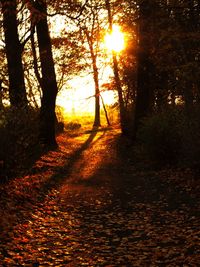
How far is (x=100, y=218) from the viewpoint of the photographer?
32.3 ft

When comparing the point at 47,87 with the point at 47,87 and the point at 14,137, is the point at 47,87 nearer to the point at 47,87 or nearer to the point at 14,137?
the point at 47,87

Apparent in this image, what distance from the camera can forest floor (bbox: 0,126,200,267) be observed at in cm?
724

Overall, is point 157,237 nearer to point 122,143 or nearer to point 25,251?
point 25,251

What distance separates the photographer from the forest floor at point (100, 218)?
7238 mm

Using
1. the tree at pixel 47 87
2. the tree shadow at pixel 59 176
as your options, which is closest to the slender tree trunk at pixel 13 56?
the tree at pixel 47 87

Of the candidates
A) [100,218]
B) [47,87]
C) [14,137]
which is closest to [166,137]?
[14,137]

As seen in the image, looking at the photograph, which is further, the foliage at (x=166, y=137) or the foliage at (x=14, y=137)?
the foliage at (x=166, y=137)

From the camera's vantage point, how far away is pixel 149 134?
1620cm

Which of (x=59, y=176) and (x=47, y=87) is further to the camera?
(x=47, y=87)

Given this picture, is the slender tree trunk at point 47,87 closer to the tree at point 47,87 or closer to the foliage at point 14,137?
the tree at point 47,87

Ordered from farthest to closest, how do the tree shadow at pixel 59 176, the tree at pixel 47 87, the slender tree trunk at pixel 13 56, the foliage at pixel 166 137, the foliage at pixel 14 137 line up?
the tree at pixel 47 87 < the slender tree trunk at pixel 13 56 < the foliage at pixel 166 137 < the tree shadow at pixel 59 176 < the foliage at pixel 14 137

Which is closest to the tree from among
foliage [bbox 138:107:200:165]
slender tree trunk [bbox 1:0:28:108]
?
slender tree trunk [bbox 1:0:28:108]

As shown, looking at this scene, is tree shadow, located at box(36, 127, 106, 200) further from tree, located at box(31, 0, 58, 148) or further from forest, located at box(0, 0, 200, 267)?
tree, located at box(31, 0, 58, 148)

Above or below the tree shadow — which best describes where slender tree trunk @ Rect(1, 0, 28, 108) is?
above
